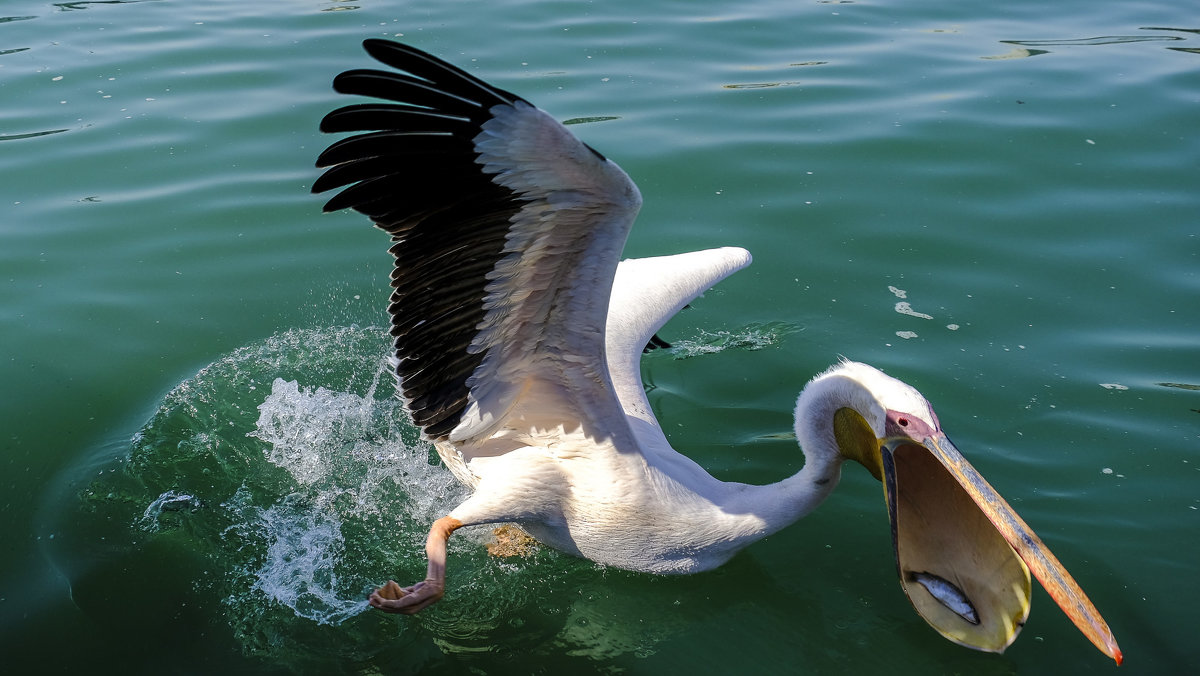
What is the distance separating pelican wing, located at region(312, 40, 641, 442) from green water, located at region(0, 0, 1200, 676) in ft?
2.69

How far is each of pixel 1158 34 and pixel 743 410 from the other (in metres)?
6.70

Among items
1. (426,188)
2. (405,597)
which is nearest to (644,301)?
(426,188)

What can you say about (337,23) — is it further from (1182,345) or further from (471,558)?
(1182,345)

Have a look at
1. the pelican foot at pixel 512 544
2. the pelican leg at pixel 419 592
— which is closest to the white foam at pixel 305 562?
the pelican leg at pixel 419 592

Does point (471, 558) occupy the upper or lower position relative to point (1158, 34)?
lower

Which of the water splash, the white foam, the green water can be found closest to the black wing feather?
the white foam

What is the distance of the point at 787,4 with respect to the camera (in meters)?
9.70

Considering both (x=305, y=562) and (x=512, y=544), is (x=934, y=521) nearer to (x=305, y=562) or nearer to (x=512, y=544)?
(x=512, y=544)

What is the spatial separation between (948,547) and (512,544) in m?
1.66

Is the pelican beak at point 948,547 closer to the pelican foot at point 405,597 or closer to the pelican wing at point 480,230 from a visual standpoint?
the pelican wing at point 480,230

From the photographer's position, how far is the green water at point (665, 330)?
3592 millimetres

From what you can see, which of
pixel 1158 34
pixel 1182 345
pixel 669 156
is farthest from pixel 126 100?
pixel 1158 34

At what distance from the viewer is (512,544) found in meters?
4.06

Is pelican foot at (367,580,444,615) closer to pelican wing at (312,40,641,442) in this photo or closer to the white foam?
the white foam
